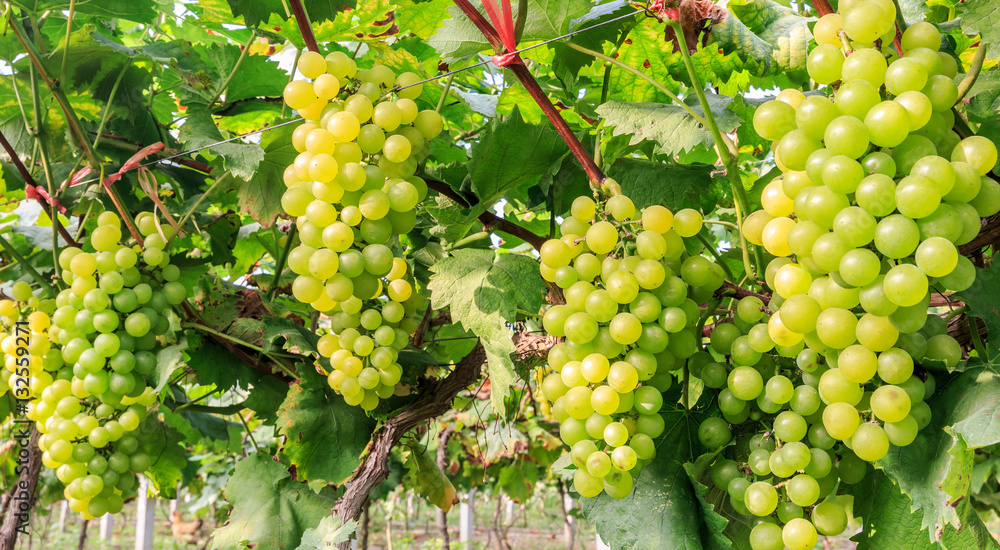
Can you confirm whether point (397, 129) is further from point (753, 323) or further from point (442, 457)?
point (442, 457)

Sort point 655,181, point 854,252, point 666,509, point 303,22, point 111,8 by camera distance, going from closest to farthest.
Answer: point 854,252
point 666,509
point 303,22
point 655,181
point 111,8

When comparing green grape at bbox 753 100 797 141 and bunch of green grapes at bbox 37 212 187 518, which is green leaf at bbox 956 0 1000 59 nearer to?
green grape at bbox 753 100 797 141

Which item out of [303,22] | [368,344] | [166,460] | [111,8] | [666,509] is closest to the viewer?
[666,509]

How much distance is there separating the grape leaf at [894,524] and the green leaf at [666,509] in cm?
17

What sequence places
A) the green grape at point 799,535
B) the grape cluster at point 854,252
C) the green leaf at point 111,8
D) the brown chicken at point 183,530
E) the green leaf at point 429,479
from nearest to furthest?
1. the grape cluster at point 854,252
2. the green grape at point 799,535
3. the green leaf at point 111,8
4. the green leaf at point 429,479
5. the brown chicken at point 183,530

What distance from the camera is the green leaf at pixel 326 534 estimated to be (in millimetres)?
1035

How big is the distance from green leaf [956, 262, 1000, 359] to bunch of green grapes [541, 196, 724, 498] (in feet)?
0.82

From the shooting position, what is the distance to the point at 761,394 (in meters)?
0.70

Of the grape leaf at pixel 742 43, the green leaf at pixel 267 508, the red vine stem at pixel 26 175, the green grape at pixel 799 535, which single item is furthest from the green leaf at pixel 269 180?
the green grape at pixel 799 535

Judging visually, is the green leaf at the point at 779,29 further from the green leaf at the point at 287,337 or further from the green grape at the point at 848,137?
the green leaf at the point at 287,337

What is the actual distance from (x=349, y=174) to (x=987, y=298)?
734 millimetres

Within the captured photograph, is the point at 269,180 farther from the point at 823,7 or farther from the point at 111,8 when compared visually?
the point at 823,7

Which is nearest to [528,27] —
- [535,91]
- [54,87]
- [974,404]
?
[535,91]

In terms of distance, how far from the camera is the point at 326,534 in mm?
1076
